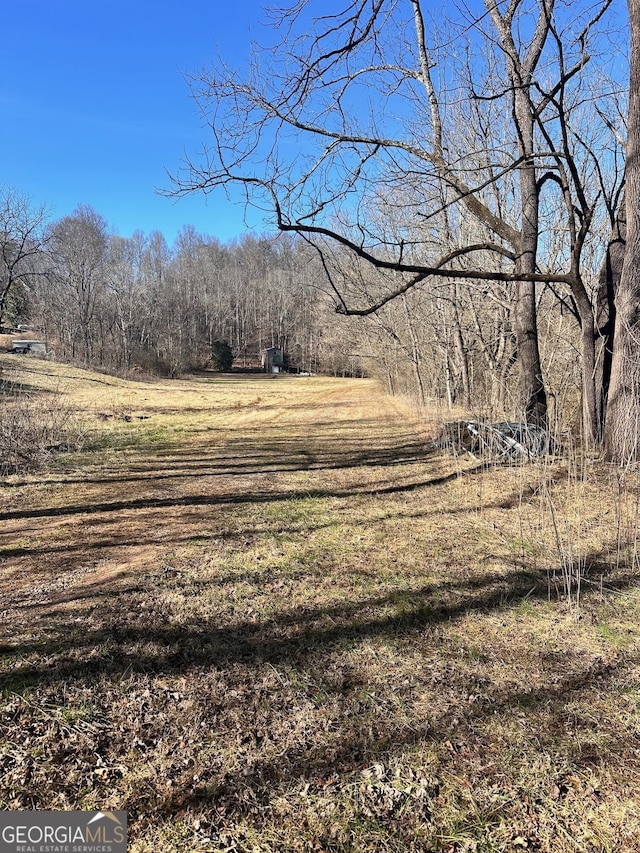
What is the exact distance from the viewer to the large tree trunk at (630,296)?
18.1 feet

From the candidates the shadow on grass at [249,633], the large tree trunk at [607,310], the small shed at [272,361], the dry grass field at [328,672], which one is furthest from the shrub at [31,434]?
the small shed at [272,361]

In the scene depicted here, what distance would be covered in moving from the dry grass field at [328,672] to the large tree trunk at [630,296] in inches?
30.8

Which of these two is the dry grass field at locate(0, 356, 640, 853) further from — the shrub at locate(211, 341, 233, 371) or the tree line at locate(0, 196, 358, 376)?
the shrub at locate(211, 341, 233, 371)

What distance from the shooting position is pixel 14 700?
2217 mm

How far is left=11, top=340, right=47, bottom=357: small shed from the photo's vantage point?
33.9m

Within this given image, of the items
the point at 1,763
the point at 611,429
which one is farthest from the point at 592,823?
the point at 611,429

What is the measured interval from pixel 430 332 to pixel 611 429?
11.4 meters

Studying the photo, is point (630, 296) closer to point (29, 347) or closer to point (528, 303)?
point (528, 303)

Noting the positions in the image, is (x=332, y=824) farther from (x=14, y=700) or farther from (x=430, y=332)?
(x=430, y=332)

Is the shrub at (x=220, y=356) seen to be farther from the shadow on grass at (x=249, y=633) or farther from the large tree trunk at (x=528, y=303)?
the shadow on grass at (x=249, y=633)

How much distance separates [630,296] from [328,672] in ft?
18.1

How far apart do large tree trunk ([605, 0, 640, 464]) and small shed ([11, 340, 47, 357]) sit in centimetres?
3610

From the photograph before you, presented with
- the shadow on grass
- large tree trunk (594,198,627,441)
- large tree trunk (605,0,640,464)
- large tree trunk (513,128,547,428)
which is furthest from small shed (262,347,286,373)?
the shadow on grass

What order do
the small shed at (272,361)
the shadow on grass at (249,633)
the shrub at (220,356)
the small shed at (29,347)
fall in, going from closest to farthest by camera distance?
1. the shadow on grass at (249,633)
2. the small shed at (29,347)
3. the shrub at (220,356)
4. the small shed at (272,361)
